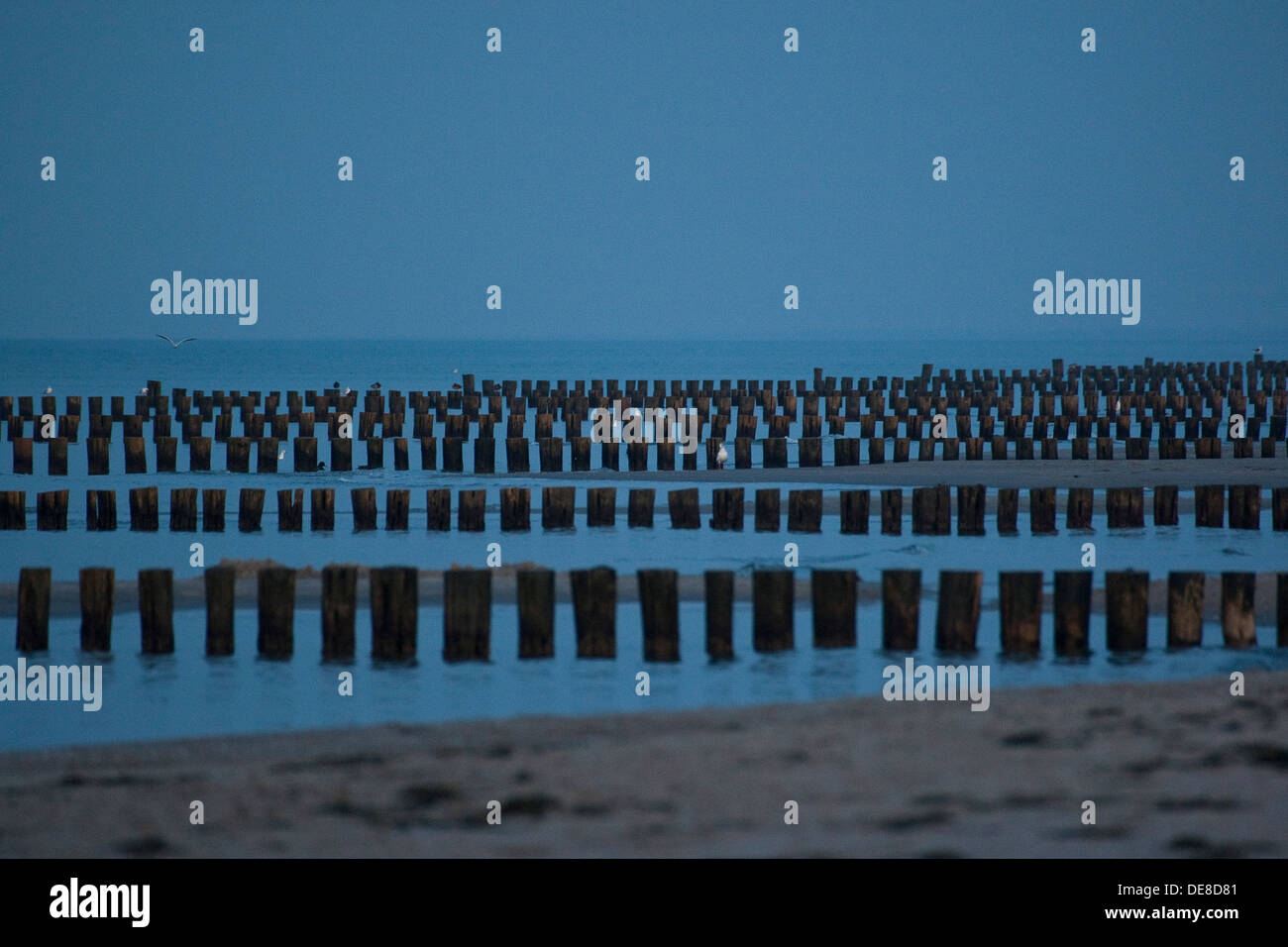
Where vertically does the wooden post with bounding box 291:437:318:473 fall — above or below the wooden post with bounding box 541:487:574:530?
above

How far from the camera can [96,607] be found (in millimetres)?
12969

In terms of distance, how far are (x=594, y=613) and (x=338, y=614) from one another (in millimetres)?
2038

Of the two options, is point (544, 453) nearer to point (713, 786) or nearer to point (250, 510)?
point (250, 510)

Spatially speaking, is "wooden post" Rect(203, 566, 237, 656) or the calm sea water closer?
the calm sea water

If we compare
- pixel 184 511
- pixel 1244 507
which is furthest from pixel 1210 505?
pixel 184 511

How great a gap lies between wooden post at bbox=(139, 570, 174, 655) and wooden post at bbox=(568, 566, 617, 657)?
10.7ft

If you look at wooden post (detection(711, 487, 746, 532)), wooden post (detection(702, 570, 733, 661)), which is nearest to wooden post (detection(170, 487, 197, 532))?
wooden post (detection(711, 487, 746, 532))

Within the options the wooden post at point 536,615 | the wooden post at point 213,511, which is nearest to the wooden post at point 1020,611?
the wooden post at point 536,615

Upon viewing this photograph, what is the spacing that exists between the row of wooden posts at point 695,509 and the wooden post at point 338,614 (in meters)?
7.92

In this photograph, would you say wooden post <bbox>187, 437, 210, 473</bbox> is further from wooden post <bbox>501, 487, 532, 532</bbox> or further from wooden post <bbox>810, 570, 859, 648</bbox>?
wooden post <bbox>810, 570, 859, 648</bbox>

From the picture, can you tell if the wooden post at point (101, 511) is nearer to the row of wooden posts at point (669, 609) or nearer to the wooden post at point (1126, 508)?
the row of wooden posts at point (669, 609)

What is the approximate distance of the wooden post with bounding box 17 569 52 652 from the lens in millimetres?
13078
